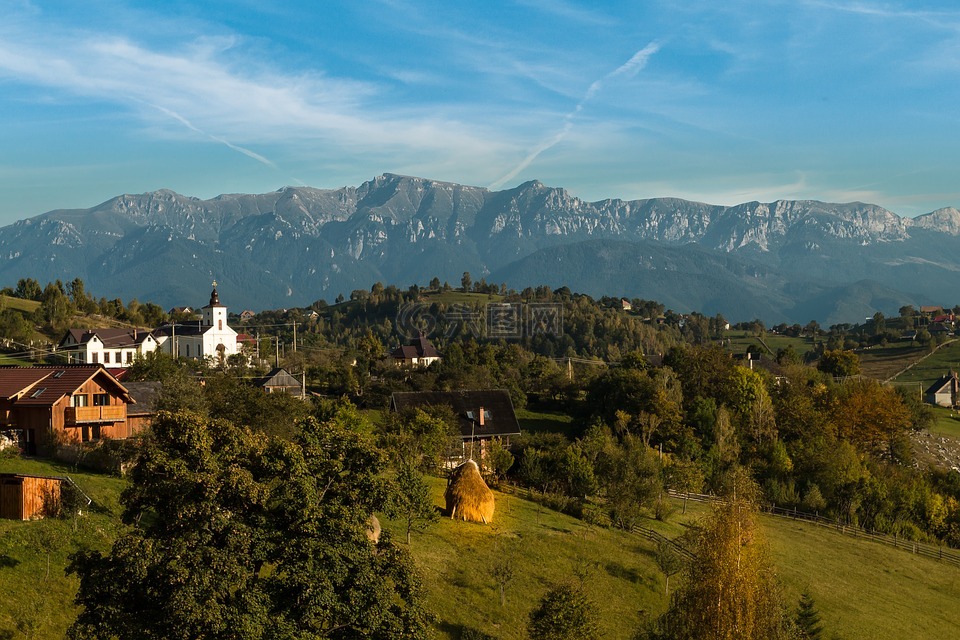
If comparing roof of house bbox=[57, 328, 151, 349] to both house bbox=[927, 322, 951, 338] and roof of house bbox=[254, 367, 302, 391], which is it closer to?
roof of house bbox=[254, 367, 302, 391]

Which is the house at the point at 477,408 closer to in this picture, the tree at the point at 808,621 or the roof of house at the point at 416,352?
the tree at the point at 808,621

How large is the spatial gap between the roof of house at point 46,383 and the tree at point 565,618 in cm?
2825

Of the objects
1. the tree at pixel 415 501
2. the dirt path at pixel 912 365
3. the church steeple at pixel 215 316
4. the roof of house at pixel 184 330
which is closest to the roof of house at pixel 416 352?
the church steeple at pixel 215 316

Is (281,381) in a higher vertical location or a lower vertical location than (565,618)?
higher

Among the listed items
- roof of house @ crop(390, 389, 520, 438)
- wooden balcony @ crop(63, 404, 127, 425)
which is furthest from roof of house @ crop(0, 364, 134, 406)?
roof of house @ crop(390, 389, 520, 438)

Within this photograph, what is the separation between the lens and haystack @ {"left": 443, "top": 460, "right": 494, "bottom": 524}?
4169 cm

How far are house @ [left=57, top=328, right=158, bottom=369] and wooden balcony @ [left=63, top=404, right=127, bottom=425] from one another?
5331 cm

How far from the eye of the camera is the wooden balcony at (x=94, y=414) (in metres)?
44.5

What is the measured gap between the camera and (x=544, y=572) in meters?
36.2

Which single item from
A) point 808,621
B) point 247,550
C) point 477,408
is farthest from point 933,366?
point 247,550

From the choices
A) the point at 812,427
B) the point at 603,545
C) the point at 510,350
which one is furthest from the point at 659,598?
the point at 510,350

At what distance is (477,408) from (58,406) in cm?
3548

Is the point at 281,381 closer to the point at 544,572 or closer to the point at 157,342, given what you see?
the point at 157,342

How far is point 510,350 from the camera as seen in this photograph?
398 ft
